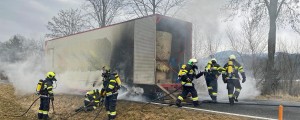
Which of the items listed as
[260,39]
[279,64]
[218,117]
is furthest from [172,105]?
[260,39]

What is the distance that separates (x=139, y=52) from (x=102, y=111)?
7.98ft

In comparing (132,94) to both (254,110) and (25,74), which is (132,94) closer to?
(254,110)

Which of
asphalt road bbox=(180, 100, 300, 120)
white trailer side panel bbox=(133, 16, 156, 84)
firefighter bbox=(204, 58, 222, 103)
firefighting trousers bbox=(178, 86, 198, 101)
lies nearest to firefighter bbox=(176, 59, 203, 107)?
firefighting trousers bbox=(178, 86, 198, 101)

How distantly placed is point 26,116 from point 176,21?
6.71m

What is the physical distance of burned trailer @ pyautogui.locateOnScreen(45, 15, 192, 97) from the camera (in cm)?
1041

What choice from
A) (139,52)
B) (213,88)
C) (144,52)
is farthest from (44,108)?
(213,88)

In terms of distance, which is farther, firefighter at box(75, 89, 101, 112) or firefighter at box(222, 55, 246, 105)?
firefighter at box(75, 89, 101, 112)

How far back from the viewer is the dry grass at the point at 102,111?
7.98m

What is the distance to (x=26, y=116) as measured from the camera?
11023 millimetres

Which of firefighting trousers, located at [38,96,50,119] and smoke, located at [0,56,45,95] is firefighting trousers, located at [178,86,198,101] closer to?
firefighting trousers, located at [38,96,50,119]

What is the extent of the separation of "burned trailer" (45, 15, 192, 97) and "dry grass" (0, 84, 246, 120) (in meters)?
1.05

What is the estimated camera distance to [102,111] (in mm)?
10125

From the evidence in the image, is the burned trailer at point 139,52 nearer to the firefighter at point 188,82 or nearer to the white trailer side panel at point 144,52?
the white trailer side panel at point 144,52

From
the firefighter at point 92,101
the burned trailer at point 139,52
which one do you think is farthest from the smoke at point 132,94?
the firefighter at point 92,101
